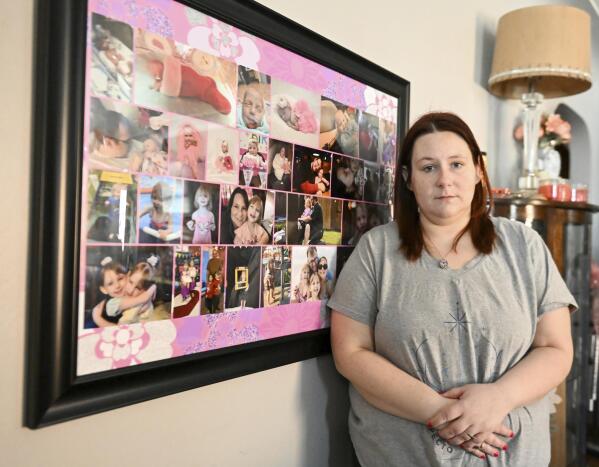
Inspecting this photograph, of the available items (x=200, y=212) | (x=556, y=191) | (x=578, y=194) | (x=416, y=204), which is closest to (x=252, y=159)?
(x=200, y=212)

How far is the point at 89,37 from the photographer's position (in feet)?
2.76

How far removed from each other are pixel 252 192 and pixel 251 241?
0.11 metres

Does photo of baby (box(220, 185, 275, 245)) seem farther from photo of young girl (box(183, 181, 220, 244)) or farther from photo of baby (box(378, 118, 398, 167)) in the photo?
photo of baby (box(378, 118, 398, 167))

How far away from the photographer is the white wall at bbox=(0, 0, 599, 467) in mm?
789

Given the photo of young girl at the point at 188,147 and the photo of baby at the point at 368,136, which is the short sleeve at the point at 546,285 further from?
the photo of young girl at the point at 188,147

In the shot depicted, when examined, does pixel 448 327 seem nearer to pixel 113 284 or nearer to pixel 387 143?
pixel 387 143

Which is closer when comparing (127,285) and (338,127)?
(127,285)

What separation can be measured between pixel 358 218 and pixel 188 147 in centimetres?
66

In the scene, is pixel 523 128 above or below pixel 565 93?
below

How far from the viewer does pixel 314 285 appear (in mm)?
1357

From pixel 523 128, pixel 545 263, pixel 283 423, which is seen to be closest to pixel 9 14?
pixel 283 423

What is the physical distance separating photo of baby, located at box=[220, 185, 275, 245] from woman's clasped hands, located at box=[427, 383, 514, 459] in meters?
0.57

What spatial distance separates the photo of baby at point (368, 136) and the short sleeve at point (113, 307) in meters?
0.86

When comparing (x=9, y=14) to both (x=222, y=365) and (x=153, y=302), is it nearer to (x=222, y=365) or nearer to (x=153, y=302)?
(x=153, y=302)
